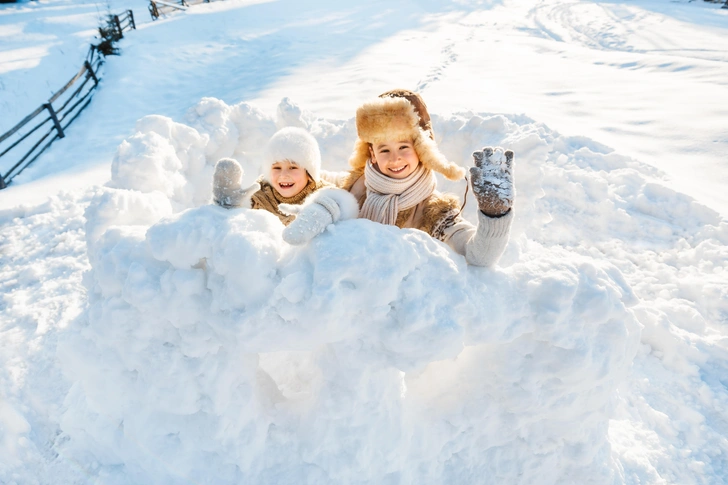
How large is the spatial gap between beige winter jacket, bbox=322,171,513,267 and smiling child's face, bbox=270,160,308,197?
29 centimetres

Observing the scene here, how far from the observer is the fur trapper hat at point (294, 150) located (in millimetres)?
2355

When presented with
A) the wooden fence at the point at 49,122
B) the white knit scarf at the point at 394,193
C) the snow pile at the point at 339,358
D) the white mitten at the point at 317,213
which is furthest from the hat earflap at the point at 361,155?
the wooden fence at the point at 49,122

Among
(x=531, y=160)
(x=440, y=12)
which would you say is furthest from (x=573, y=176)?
(x=440, y=12)

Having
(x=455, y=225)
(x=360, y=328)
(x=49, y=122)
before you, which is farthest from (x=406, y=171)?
(x=49, y=122)

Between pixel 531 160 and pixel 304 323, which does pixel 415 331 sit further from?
pixel 531 160

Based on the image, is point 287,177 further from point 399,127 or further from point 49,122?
point 49,122

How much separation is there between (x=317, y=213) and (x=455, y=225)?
75 cm

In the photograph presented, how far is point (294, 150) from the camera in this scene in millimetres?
2354

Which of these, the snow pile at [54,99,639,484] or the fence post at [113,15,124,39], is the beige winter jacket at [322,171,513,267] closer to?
the snow pile at [54,99,639,484]

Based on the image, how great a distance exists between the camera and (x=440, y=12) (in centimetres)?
1534

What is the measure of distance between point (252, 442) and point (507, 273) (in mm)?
1241

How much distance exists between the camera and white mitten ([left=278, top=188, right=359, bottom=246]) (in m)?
1.41

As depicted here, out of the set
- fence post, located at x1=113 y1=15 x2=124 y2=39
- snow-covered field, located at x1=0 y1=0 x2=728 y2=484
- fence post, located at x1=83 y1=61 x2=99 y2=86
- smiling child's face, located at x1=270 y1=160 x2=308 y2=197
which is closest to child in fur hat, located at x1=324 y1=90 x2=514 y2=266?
snow-covered field, located at x1=0 y1=0 x2=728 y2=484

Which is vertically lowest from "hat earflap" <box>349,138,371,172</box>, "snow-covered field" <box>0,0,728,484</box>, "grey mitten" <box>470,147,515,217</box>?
"snow-covered field" <box>0,0,728,484</box>
